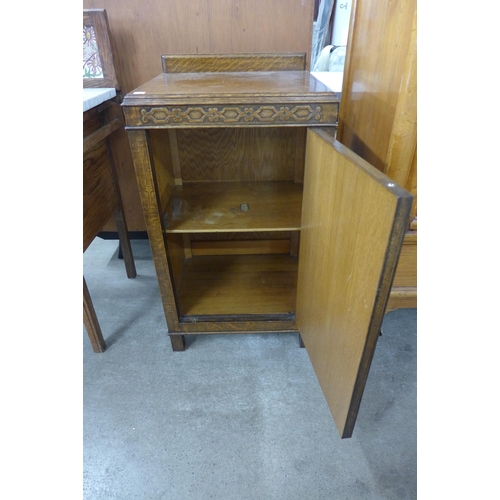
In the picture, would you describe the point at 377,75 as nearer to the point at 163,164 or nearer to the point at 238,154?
the point at 238,154

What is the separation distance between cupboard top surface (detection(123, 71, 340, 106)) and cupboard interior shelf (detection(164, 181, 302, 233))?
1.18 ft

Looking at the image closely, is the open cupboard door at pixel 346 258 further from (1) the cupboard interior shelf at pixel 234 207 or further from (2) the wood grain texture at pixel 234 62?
(2) the wood grain texture at pixel 234 62

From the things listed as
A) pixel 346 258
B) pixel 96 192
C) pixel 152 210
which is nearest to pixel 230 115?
pixel 152 210

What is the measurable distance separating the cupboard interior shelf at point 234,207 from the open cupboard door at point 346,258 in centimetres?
15

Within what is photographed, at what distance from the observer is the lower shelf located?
1.18m

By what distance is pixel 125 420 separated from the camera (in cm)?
99

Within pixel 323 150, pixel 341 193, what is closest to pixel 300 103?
pixel 323 150

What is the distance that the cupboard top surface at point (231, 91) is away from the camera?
2.58ft

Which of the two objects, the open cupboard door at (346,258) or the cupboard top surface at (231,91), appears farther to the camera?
the cupboard top surface at (231,91)

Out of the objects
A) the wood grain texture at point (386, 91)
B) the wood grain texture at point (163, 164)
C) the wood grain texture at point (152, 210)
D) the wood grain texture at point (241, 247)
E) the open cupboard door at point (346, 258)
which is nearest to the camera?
the open cupboard door at point (346, 258)

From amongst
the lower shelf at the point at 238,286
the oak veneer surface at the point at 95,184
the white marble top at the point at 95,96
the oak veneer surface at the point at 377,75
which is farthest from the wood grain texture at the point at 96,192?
the oak veneer surface at the point at 377,75

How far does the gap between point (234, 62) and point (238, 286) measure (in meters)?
0.77

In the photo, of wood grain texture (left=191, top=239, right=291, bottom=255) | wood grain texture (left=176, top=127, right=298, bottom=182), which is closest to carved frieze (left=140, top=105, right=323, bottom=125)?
wood grain texture (left=176, top=127, right=298, bottom=182)

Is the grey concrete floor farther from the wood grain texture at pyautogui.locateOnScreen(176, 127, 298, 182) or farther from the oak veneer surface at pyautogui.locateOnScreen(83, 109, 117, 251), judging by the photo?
the wood grain texture at pyautogui.locateOnScreen(176, 127, 298, 182)
